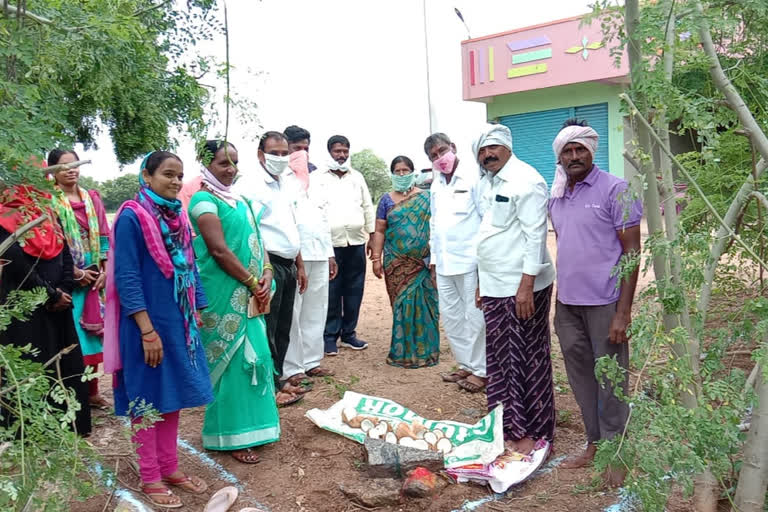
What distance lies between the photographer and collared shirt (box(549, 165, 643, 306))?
3.33 metres

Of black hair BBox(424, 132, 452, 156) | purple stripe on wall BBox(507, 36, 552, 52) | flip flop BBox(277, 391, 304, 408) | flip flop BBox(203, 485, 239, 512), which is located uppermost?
purple stripe on wall BBox(507, 36, 552, 52)

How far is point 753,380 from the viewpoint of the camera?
109 inches

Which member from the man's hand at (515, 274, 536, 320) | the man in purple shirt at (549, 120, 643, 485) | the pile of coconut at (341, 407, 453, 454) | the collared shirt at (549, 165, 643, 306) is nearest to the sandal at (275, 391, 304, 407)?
the pile of coconut at (341, 407, 453, 454)

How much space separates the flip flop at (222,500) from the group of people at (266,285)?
19 centimetres

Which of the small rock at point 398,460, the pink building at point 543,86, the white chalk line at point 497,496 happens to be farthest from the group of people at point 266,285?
the pink building at point 543,86

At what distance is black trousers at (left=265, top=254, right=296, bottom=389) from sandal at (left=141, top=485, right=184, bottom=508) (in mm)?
1522

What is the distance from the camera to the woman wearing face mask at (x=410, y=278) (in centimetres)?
580

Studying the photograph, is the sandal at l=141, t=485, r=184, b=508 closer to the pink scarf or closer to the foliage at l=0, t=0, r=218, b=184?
the pink scarf

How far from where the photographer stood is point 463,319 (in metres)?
5.29

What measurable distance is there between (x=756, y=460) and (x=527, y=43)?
16349 mm

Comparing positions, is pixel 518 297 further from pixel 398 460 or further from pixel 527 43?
pixel 527 43

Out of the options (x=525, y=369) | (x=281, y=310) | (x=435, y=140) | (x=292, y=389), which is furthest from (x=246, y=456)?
(x=435, y=140)

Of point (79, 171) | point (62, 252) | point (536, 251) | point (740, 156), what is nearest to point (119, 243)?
point (62, 252)

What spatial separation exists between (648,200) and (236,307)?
2.33 metres
